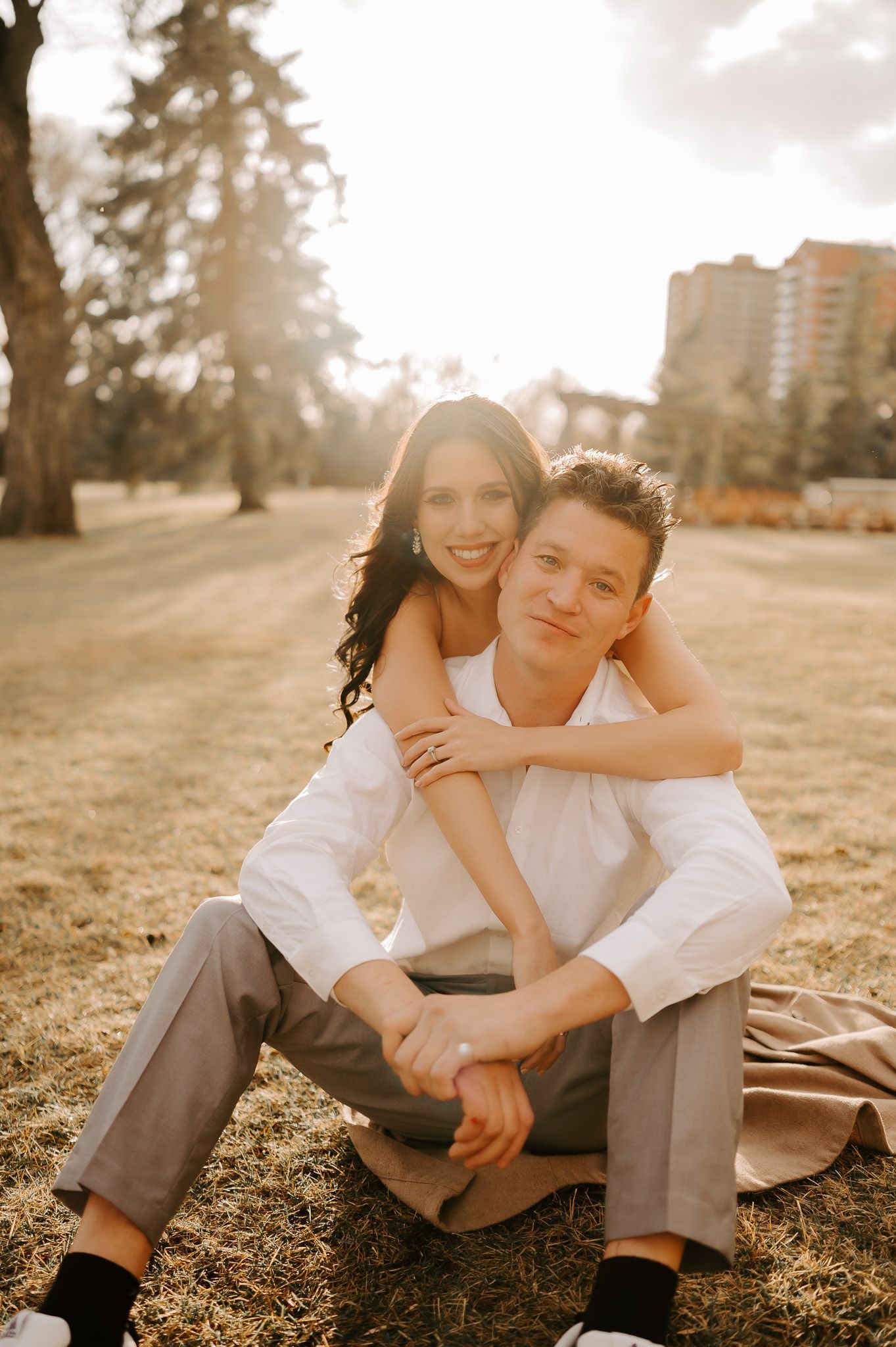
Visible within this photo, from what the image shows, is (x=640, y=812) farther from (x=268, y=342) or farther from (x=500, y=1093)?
(x=268, y=342)

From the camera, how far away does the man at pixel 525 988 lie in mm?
1537

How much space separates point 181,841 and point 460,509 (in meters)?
2.24

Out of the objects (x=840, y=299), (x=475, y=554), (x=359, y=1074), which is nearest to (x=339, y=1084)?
(x=359, y=1074)

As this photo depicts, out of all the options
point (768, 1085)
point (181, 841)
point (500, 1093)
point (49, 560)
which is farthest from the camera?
point (49, 560)

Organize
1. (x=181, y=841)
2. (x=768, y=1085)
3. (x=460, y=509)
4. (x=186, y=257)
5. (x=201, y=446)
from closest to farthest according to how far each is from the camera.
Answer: (x=768, y=1085)
(x=460, y=509)
(x=181, y=841)
(x=186, y=257)
(x=201, y=446)

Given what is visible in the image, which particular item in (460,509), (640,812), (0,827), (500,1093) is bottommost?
(0,827)

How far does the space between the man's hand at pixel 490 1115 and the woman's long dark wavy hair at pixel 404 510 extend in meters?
1.10

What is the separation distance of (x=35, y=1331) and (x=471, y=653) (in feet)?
5.62

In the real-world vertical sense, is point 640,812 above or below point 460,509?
below

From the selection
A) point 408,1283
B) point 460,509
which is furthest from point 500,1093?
point 460,509

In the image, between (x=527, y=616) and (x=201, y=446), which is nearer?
(x=527, y=616)

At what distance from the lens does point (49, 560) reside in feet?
44.8

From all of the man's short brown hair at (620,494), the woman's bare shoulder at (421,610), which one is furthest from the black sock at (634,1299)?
the woman's bare shoulder at (421,610)

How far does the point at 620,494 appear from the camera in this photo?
6.83 ft
